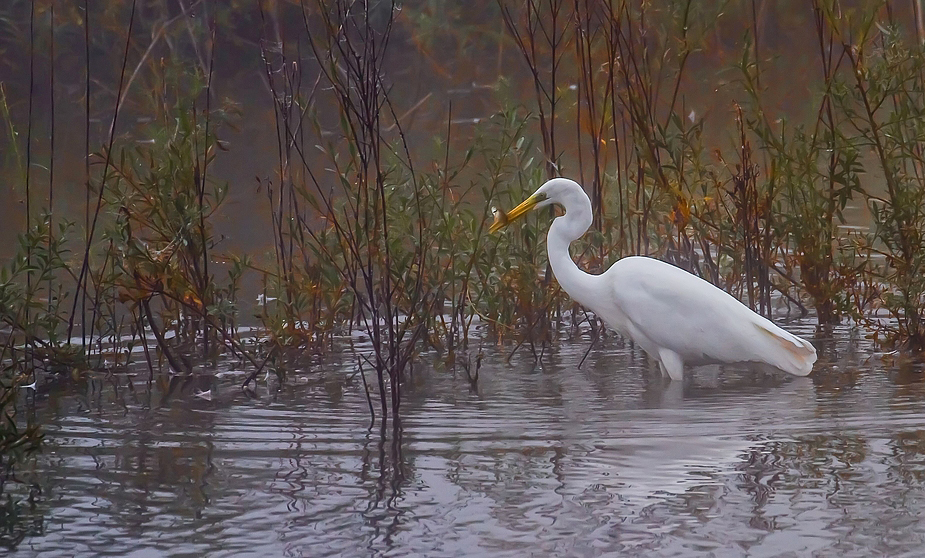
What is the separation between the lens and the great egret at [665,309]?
→ 5.00 m

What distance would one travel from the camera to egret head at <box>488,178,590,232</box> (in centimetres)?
525

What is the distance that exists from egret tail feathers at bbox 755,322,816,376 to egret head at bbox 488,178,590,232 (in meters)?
0.96

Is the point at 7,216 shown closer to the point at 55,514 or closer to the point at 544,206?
the point at 544,206

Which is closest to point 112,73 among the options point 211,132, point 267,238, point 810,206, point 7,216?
point 7,216

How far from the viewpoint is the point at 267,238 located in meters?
7.90

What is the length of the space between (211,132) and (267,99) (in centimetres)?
713

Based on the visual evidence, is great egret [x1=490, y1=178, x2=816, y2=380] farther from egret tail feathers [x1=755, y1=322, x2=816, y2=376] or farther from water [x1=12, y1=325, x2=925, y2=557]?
water [x1=12, y1=325, x2=925, y2=557]

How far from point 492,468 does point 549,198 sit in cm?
197

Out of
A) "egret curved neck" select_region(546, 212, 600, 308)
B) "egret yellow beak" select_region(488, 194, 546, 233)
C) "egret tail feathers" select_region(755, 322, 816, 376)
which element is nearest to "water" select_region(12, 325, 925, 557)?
"egret tail feathers" select_region(755, 322, 816, 376)

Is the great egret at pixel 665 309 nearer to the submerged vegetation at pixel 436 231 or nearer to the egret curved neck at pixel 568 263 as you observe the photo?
the egret curved neck at pixel 568 263

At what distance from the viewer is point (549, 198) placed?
5.34 meters

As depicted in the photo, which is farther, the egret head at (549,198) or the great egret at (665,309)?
the egret head at (549,198)

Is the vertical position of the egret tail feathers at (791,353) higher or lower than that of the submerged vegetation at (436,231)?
lower

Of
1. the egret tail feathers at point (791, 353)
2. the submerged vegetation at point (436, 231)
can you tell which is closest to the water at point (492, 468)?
the egret tail feathers at point (791, 353)
